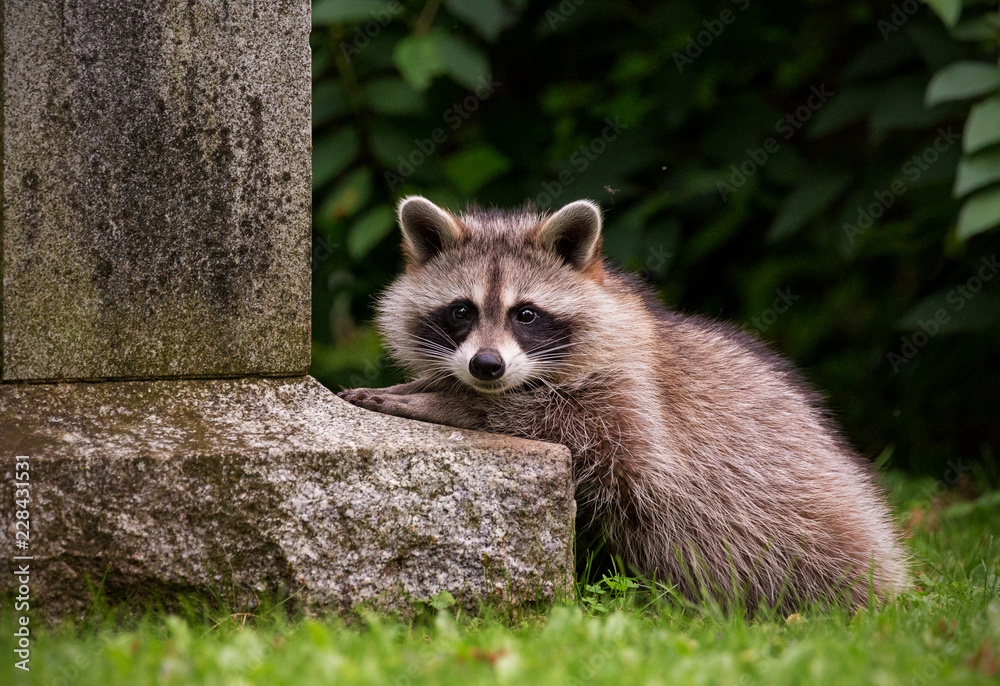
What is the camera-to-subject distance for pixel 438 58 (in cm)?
447

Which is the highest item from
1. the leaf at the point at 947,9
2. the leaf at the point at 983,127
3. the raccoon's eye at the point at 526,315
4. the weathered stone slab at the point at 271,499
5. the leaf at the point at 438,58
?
the leaf at the point at 947,9

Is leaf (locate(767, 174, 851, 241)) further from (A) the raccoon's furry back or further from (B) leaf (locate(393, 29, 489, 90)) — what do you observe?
(B) leaf (locate(393, 29, 489, 90))

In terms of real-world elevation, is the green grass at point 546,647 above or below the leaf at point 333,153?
below

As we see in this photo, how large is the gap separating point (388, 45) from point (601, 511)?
2666 mm

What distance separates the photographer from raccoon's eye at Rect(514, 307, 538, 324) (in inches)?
148

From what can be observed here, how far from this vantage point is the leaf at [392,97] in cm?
478

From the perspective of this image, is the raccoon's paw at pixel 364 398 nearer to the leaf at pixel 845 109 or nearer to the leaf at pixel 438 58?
the leaf at pixel 438 58

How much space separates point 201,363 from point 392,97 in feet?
7.07

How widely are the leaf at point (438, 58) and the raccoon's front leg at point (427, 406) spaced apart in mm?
1614

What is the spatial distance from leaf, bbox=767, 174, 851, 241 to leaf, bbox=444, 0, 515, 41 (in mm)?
1853

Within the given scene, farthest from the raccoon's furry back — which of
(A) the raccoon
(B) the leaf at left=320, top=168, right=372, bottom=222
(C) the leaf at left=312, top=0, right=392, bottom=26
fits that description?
(C) the leaf at left=312, top=0, right=392, bottom=26

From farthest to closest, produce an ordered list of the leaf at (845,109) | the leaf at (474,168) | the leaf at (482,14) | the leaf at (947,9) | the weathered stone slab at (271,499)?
the leaf at (474,168), the leaf at (845,109), the leaf at (482,14), the leaf at (947,9), the weathered stone slab at (271,499)

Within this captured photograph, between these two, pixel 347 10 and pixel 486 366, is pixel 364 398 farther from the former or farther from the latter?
pixel 347 10

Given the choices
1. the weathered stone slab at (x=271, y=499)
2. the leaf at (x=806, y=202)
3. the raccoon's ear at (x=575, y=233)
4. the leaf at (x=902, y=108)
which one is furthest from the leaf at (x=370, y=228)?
the leaf at (x=902, y=108)
